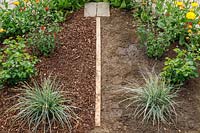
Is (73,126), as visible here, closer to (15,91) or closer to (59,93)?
(59,93)

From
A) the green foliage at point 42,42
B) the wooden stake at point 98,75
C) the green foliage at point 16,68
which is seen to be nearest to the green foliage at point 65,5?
the wooden stake at point 98,75

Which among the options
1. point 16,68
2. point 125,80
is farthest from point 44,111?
point 125,80

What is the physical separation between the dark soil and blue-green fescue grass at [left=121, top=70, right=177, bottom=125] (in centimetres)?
7

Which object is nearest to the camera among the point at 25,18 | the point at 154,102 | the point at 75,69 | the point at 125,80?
the point at 154,102

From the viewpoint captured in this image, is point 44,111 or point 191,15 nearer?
point 44,111

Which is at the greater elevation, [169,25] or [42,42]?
[169,25]

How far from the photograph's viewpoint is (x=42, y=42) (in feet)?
14.0

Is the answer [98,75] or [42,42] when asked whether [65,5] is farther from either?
[98,75]

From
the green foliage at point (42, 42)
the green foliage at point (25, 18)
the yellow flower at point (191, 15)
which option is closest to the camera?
the yellow flower at point (191, 15)

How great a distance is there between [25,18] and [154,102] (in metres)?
2.02

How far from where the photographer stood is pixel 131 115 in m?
3.59

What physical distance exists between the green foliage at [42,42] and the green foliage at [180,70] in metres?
1.27

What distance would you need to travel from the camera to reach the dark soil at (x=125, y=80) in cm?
348

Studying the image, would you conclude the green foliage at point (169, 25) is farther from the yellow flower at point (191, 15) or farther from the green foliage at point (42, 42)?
the green foliage at point (42, 42)
